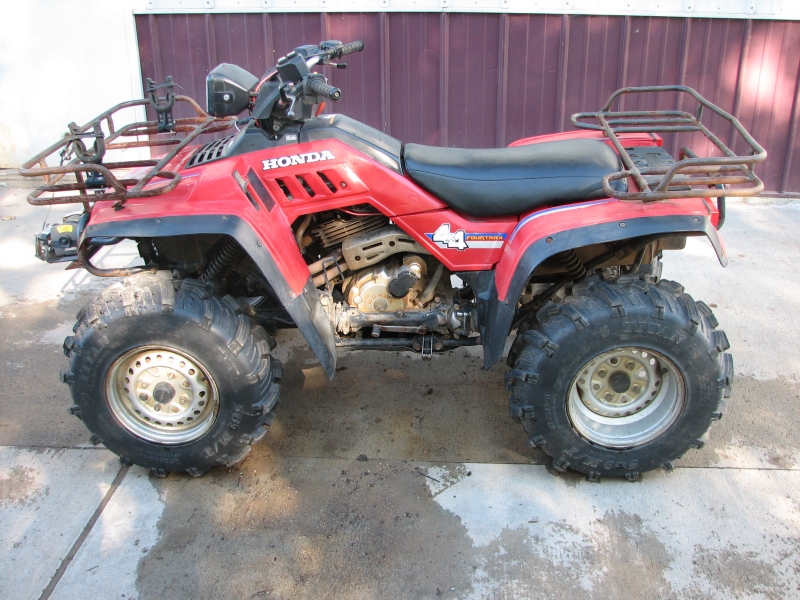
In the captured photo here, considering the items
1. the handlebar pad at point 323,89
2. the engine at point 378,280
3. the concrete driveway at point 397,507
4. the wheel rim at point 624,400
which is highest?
the handlebar pad at point 323,89

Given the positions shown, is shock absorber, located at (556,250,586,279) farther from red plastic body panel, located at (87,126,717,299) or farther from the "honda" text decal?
the "honda" text decal

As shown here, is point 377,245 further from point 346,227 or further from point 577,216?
point 577,216

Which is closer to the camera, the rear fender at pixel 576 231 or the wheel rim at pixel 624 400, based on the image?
the rear fender at pixel 576 231

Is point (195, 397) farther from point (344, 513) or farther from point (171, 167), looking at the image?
point (171, 167)

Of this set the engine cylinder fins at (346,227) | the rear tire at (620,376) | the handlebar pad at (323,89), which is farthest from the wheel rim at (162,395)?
the rear tire at (620,376)

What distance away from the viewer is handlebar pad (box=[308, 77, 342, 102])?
9.19ft

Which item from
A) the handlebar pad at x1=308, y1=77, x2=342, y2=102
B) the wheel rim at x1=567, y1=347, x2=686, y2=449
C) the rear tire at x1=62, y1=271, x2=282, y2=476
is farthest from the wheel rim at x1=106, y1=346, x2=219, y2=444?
the wheel rim at x1=567, y1=347, x2=686, y2=449

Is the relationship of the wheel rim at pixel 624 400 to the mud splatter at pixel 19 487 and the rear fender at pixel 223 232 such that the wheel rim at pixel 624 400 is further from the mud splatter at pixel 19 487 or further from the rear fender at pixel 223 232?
the mud splatter at pixel 19 487

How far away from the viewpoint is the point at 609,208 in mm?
2973

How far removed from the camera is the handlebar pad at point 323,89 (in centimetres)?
280

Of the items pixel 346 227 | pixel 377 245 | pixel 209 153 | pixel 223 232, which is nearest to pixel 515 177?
pixel 377 245

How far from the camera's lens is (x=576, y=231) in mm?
2889

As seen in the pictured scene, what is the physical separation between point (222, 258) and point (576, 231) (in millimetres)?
1571

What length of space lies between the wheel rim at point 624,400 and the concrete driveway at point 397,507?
0.78ft
